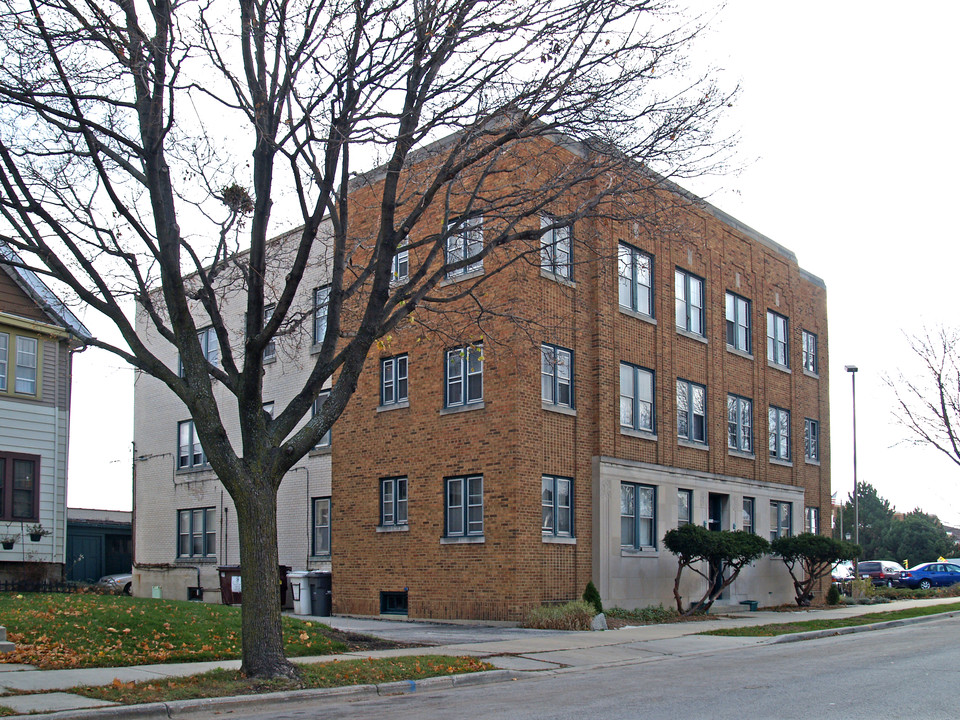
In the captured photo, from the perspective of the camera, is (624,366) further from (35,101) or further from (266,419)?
(35,101)

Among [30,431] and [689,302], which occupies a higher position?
[689,302]

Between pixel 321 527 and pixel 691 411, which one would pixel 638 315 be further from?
pixel 321 527

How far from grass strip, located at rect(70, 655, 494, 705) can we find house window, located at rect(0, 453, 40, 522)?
45.6 ft

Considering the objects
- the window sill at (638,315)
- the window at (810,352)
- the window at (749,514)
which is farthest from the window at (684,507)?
the window at (810,352)

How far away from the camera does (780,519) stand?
106 ft

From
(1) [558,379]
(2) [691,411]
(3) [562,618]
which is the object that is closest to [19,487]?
(1) [558,379]

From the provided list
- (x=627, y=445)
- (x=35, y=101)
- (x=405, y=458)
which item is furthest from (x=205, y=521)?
(x=35, y=101)

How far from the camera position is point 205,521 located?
32.5m

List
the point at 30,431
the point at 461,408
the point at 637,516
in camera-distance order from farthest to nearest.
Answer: the point at 637,516
the point at 30,431
the point at 461,408

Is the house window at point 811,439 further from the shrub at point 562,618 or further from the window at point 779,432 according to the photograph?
the shrub at point 562,618

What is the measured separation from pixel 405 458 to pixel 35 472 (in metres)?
9.07

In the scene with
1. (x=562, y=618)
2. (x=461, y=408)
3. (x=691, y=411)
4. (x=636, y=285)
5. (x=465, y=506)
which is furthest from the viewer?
(x=691, y=411)

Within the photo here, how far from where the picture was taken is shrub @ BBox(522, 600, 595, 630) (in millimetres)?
20891

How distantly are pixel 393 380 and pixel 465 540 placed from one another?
469 cm
